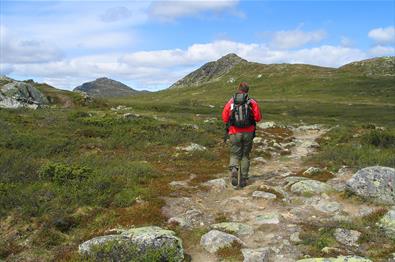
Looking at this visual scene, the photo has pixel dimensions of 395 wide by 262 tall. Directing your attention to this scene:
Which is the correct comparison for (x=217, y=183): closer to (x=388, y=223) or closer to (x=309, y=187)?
(x=309, y=187)

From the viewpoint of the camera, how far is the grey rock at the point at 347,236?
33.2ft

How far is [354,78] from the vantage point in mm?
156125

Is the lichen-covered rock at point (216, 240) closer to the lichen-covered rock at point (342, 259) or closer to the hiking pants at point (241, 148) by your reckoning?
the lichen-covered rock at point (342, 259)

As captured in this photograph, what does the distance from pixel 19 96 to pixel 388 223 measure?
40.8 meters

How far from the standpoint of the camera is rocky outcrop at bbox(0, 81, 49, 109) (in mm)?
42156

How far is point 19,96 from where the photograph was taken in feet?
145

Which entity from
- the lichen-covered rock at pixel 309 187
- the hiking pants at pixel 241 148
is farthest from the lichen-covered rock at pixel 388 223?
the hiking pants at pixel 241 148

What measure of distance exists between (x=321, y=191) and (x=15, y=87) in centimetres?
3907

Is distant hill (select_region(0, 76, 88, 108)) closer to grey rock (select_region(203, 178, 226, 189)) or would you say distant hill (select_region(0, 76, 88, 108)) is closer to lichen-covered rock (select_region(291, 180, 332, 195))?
grey rock (select_region(203, 178, 226, 189))

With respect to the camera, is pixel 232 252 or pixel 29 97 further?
pixel 29 97

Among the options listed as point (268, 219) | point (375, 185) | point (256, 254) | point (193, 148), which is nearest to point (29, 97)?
point (193, 148)

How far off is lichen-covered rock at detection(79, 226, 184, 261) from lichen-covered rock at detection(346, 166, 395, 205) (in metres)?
6.65

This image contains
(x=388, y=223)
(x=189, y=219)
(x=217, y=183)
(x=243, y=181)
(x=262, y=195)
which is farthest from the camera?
(x=217, y=183)

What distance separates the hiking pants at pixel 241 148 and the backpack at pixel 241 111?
0.45 m
